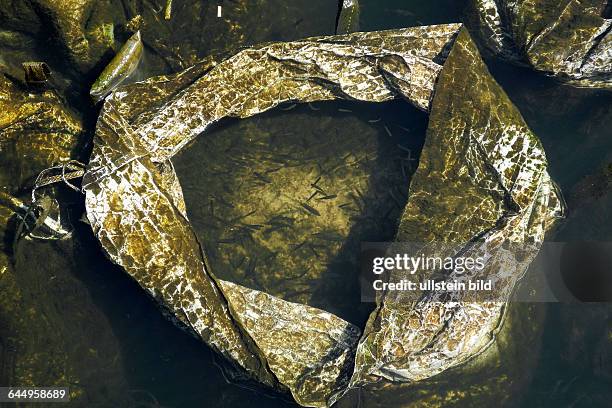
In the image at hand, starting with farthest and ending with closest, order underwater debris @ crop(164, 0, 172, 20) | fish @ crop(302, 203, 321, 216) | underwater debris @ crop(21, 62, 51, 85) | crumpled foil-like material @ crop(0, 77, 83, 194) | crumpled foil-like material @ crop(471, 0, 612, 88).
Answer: fish @ crop(302, 203, 321, 216), underwater debris @ crop(164, 0, 172, 20), crumpled foil-like material @ crop(471, 0, 612, 88), crumpled foil-like material @ crop(0, 77, 83, 194), underwater debris @ crop(21, 62, 51, 85)

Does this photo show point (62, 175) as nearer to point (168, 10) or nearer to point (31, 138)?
point (31, 138)

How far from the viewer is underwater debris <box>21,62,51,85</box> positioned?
484 cm

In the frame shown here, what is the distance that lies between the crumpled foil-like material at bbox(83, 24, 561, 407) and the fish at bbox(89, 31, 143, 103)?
244mm

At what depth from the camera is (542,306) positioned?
555 cm

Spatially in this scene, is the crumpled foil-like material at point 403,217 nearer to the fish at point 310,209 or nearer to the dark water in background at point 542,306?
the dark water in background at point 542,306

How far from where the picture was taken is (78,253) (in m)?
5.10

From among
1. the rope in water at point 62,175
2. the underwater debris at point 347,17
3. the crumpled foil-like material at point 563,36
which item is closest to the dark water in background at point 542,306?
the underwater debris at point 347,17

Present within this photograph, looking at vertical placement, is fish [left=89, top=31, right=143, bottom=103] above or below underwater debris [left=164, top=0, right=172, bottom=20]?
below

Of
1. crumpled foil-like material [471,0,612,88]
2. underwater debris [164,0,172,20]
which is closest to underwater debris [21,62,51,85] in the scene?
underwater debris [164,0,172,20]

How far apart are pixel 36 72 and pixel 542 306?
6.02 meters

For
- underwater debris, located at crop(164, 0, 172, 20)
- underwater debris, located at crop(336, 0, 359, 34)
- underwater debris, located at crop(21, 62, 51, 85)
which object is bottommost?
underwater debris, located at crop(21, 62, 51, 85)

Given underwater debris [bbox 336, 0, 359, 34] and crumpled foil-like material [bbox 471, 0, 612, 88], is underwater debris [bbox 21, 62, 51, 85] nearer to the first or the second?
underwater debris [bbox 336, 0, 359, 34]

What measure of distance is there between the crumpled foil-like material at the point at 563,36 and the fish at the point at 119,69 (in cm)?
408

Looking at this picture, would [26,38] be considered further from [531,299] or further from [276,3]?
[531,299]
